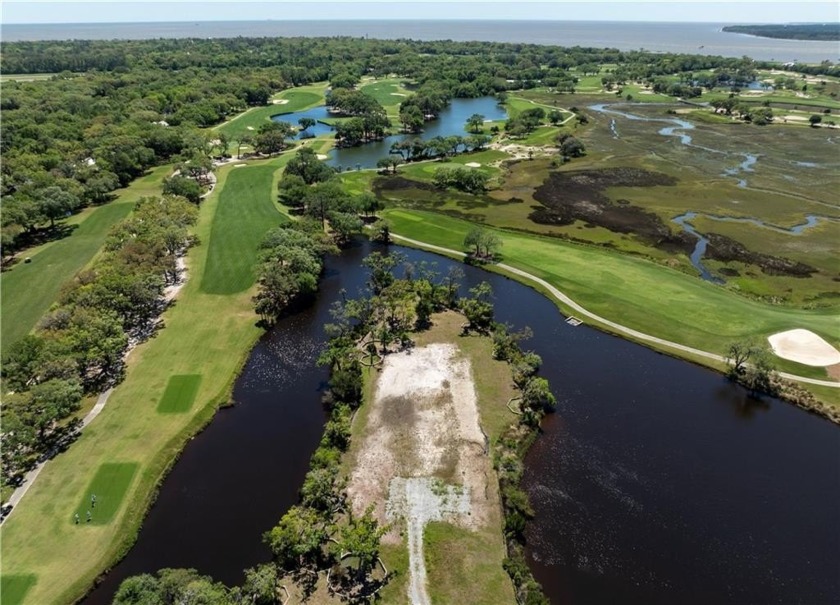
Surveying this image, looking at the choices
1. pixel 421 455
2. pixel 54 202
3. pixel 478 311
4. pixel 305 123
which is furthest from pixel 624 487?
pixel 305 123

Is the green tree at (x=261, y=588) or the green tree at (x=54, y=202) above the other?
the green tree at (x=54, y=202)

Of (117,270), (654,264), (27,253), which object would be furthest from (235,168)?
(654,264)

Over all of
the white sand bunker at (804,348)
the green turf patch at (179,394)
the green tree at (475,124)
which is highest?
the green tree at (475,124)

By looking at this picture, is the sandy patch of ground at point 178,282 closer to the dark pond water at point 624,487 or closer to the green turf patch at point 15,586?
the dark pond water at point 624,487

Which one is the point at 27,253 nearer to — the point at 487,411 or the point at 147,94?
the point at 487,411

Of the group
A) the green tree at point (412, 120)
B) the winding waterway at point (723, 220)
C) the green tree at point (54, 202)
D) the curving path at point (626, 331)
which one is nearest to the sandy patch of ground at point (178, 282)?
the green tree at point (54, 202)

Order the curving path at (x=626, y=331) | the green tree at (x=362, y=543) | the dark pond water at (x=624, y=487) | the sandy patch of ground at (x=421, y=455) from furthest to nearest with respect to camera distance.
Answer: the curving path at (x=626, y=331)
the sandy patch of ground at (x=421, y=455)
the dark pond water at (x=624, y=487)
the green tree at (x=362, y=543)

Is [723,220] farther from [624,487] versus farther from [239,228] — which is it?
[239,228]

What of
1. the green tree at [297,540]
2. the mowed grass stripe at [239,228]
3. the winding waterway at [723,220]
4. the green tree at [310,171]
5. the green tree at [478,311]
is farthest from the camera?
the green tree at [310,171]

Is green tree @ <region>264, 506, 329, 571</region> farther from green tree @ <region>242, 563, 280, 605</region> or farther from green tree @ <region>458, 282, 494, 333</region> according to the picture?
green tree @ <region>458, 282, 494, 333</region>
